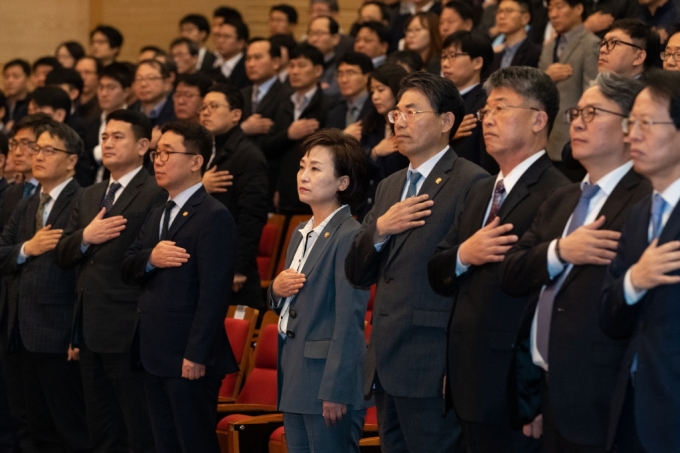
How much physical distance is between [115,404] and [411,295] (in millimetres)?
2048

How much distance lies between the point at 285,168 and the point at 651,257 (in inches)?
187

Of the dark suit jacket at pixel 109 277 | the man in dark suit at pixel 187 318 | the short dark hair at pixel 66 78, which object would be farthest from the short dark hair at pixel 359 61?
the man in dark suit at pixel 187 318

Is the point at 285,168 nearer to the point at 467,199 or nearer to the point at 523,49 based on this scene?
the point at 523,49

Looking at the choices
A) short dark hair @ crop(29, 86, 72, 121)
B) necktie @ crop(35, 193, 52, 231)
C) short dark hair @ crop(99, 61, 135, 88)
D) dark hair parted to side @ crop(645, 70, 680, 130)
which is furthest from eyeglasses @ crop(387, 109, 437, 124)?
short dark hair @ crop(99, 61, 135, 88)

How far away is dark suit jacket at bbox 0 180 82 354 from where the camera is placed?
17.6ft

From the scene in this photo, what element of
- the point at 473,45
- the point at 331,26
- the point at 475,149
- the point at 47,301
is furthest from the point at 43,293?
the point at 331,26

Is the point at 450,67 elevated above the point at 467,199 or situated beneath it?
elevated above

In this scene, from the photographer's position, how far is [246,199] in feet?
→ 20.5

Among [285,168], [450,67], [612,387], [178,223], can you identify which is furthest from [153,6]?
[612,387]

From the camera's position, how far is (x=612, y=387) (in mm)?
2914

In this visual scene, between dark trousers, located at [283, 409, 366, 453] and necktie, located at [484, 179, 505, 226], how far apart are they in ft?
3.31

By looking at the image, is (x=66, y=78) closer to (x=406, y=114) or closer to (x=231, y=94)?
(x=231, y=94)

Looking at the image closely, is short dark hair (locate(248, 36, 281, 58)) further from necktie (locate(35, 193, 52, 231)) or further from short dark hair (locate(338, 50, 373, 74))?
necktie (locate(35, 193, 52, 231))

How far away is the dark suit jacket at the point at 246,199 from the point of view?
20.3 ft
